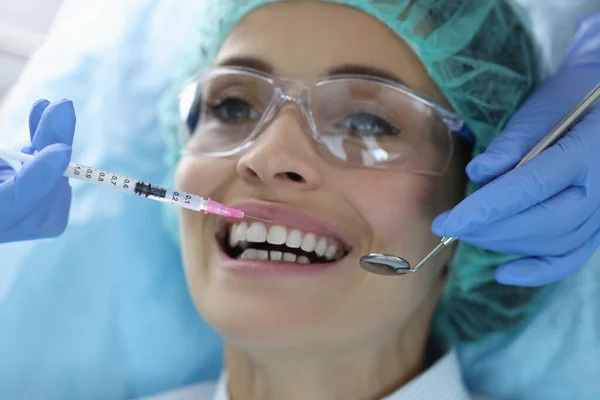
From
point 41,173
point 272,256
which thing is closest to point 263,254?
point 272,256

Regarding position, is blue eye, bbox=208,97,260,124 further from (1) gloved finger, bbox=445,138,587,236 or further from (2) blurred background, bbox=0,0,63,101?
(2) blurred background, bbox=0,0,63,101

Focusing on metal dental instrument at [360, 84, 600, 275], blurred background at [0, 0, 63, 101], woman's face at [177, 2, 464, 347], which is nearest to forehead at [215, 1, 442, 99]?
woman's face at [177, 2, 464, 347]

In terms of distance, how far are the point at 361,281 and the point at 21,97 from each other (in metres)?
1.09

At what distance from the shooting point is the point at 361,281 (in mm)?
1130

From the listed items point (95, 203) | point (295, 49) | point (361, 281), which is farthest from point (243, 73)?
point (95, 203)

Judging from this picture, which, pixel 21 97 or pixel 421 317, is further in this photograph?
pixel 21 97

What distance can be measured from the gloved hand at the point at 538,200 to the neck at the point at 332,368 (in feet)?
1.01

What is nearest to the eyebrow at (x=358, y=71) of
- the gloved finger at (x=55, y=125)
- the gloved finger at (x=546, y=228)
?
the gloved finger at (x=546, y=228)

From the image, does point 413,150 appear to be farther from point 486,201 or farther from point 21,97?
point 21,97

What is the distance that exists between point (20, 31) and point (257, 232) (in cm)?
111

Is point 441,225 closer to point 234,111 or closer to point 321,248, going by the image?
point 321,248

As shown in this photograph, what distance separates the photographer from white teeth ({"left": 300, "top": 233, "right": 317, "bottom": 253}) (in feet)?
3.73

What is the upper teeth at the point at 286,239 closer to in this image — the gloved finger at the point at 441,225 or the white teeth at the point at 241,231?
the white teeth at the point at 241,231

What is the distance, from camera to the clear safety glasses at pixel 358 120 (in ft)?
3.82
